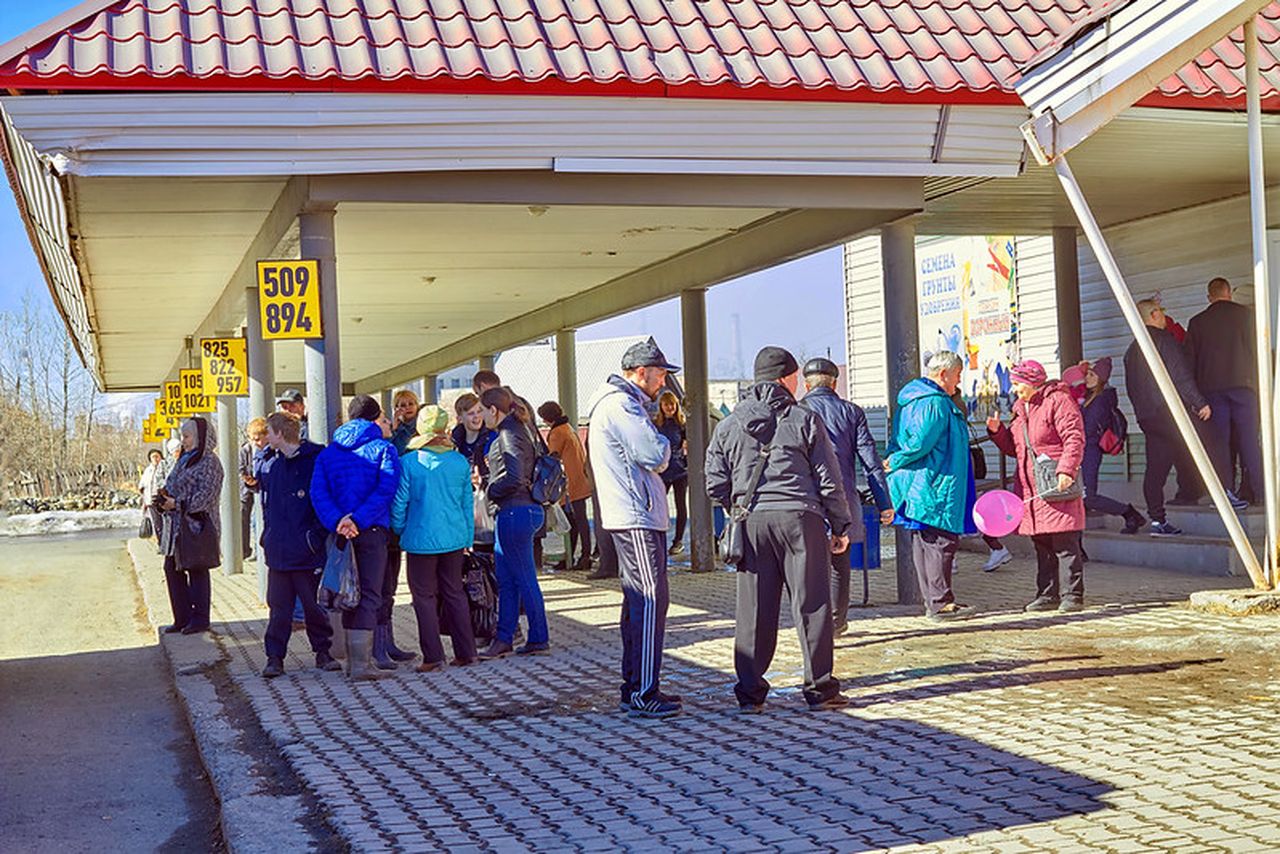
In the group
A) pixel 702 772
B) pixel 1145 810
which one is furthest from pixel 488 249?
pixel 1145 810

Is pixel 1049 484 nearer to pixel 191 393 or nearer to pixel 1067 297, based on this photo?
pixel 1067 297

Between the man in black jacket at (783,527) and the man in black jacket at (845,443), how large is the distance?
197 centimetres

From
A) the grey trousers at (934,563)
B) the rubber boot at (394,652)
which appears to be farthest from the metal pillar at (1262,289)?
the rubber boot at (394,652)

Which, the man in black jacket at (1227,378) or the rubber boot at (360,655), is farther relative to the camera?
the man in black jacket at (1227,378)

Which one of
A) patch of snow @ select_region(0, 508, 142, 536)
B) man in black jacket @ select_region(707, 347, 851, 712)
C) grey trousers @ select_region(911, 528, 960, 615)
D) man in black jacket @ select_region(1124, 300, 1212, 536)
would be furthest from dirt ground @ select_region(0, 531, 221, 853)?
patch of snow @ select_region(0, 508, 142, 536)

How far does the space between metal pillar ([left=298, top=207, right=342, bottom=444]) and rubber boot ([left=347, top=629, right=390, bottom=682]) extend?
1.75 m

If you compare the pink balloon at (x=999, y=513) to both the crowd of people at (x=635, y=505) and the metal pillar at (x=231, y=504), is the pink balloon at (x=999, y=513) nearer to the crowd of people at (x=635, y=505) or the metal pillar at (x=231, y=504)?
the crowd of people at (x=635, y=505)

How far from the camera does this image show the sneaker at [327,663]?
1076 cm

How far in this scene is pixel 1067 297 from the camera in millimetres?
17484

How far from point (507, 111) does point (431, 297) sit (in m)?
10.3

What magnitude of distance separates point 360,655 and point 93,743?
1.67m

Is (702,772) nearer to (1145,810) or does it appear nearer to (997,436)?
(1145,810)

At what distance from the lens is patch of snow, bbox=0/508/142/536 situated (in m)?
42.9

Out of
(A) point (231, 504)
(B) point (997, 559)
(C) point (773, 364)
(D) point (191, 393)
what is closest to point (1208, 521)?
(B) point (997, 559)
